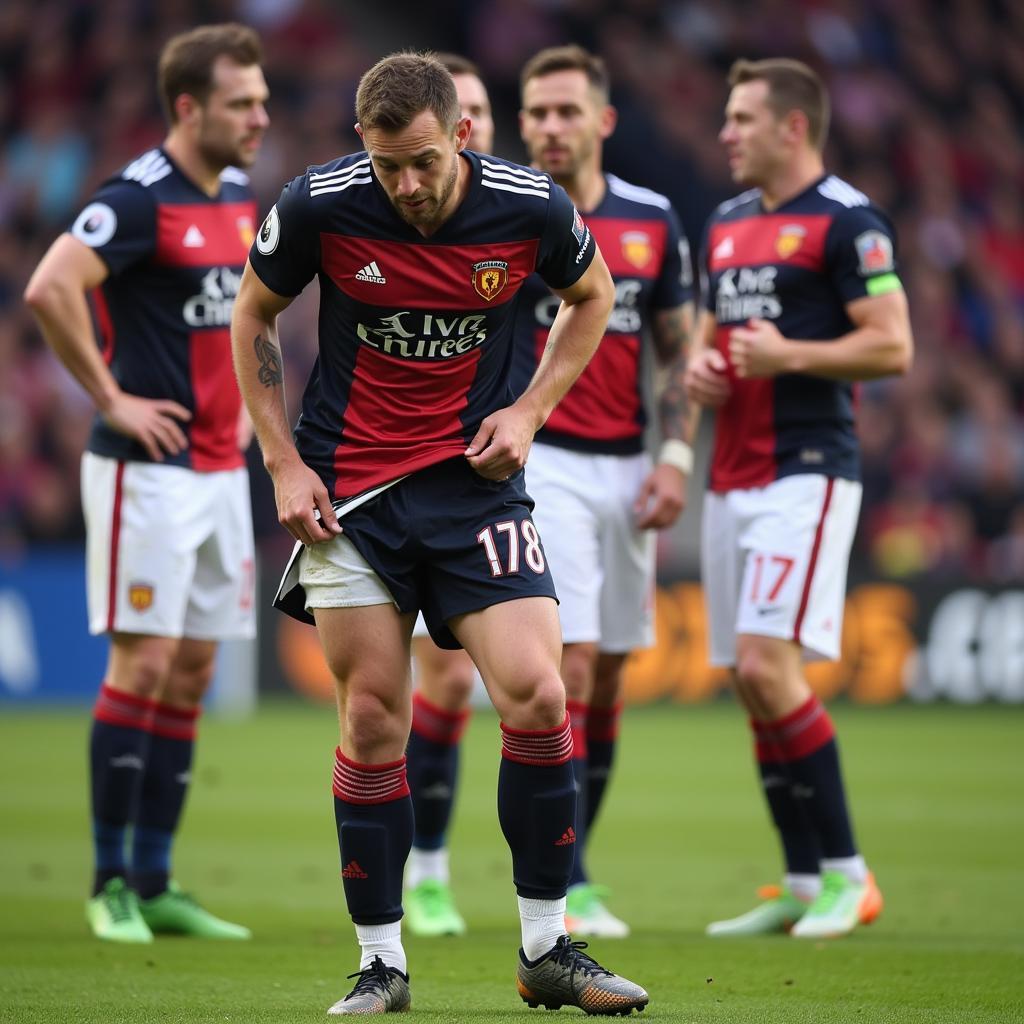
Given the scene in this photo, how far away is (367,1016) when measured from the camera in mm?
4367

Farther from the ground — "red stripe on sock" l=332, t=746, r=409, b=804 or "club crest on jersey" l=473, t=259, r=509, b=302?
"club crest on jersey" l=473, t=259, r=509, b=302

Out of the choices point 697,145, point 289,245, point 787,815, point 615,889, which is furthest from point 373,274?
point 697,145

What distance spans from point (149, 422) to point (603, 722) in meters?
2.00

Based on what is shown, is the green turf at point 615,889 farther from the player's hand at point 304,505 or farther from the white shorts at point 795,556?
the player's hand at point 304,505

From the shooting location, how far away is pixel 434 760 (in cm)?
661

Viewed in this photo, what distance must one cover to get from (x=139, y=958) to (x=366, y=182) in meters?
2.53

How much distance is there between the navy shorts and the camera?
4586mm

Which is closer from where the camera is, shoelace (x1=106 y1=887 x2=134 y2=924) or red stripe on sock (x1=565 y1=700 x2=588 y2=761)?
shoelace (x1=106 y1=887 x2=134 y2=924)

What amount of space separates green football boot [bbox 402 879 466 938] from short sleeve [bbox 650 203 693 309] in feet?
7.49

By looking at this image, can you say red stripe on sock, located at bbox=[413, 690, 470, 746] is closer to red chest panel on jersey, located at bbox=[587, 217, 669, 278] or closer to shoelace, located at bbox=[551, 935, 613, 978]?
red chest panel on jersey, located at bbox=[587, 217, 669, 278]

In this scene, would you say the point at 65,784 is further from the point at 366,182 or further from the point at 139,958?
the point at 366,182

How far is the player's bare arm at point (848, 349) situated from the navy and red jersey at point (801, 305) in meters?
0.08

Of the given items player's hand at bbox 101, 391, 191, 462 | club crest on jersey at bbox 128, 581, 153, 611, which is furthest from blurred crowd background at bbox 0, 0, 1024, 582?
club crest on jersey at bbox 128, 581, 153, 611

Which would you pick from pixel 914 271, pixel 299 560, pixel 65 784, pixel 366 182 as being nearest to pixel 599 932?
pixel 299 560
